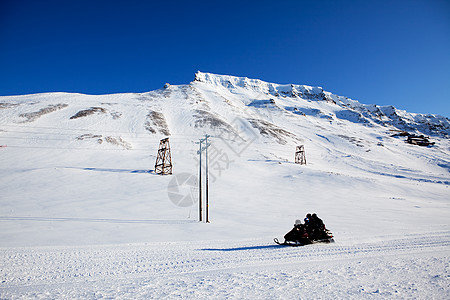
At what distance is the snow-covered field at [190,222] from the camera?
18.3ft

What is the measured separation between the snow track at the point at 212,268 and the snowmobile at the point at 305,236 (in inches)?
11.8

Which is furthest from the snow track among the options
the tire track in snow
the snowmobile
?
the snowmobile

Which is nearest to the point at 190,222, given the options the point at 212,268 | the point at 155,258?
the point at 155,258

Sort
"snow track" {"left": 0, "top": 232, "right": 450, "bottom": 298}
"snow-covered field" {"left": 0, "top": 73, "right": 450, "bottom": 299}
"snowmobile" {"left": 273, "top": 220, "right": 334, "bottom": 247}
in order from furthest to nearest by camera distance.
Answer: "snowmobile" {"left": 273, "top": 220, "right": 334, "bottom": 247} < "snow-covered field" {"left": 0, "top": 73, "right": 450, "bottom": 299} < "snow track" {"left": 0, "top": 232, "right": 450, "bottom": 298}

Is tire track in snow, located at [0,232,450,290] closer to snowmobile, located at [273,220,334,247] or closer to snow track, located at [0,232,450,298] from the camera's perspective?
snow track, located at [0,232,450,298]

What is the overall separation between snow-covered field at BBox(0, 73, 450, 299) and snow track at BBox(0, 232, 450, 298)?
42mm

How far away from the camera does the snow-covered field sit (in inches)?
219

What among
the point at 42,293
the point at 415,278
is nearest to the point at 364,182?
the point at 415,278

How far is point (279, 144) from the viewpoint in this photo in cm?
6988

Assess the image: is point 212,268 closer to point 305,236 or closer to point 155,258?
point 155,258

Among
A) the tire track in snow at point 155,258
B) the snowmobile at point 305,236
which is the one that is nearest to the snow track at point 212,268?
the tire track in snow at point 155,258

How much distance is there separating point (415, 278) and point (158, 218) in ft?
49.4

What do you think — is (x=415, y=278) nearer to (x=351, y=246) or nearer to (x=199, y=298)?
(x=351, y=246)

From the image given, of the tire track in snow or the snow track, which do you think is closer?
the snow track
